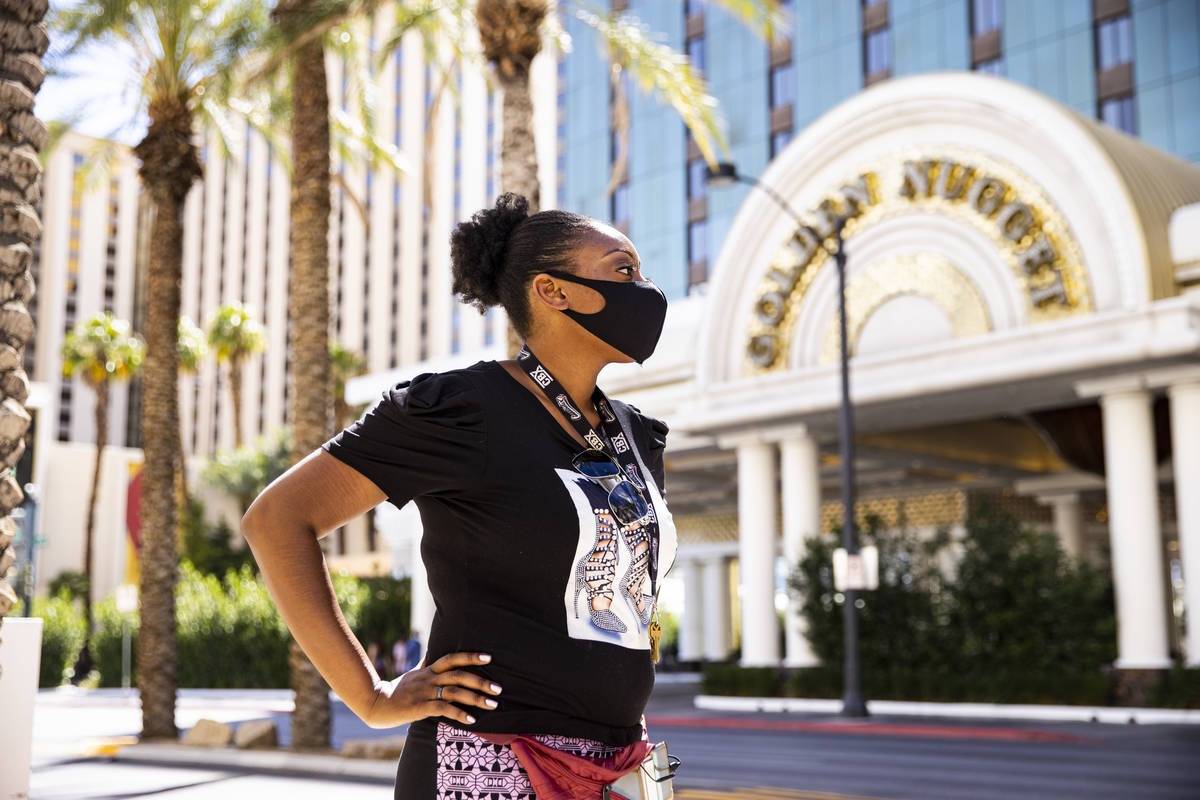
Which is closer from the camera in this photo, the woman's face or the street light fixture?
the woman's face

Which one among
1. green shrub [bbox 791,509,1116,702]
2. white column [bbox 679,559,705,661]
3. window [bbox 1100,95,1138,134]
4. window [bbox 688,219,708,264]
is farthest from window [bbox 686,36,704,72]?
green shrub [bbox 791,509,1116,702]

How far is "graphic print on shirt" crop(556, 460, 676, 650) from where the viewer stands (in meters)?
2.12

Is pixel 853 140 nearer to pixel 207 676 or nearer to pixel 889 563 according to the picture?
pixel 889 563

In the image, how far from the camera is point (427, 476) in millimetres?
2129

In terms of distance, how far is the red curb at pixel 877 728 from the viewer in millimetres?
17156

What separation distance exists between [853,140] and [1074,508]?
11.9m

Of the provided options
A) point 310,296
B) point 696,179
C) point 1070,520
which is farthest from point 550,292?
point 696,179

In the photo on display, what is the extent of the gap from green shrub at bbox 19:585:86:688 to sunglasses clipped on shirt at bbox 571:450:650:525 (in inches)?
1672

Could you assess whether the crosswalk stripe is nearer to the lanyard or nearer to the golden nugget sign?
the lanyard

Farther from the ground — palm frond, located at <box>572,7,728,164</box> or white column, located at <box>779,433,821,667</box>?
palm frond, located at <box>572,7,728,164</box>

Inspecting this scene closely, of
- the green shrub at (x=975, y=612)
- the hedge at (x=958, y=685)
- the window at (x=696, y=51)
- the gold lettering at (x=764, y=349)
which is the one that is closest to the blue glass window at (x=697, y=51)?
the window at (x=696, y=51)

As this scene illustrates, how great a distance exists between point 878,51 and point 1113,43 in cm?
918

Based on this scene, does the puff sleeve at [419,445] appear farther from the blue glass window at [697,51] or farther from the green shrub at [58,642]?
the blue glass window at [697,51]

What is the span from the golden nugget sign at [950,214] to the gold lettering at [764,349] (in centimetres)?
2
